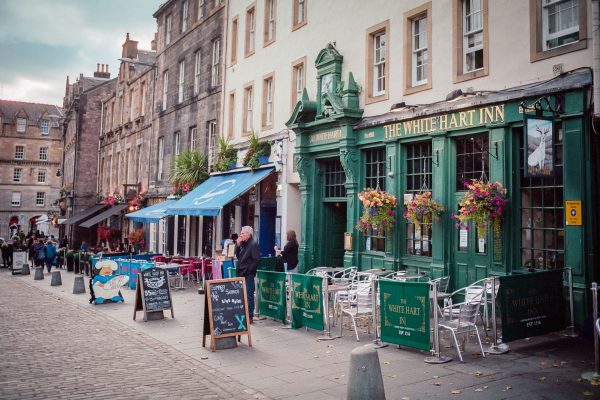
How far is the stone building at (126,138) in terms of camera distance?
96.5ft

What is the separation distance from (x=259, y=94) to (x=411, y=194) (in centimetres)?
864

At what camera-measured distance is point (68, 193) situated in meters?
41.5

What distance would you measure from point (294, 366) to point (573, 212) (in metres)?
5.40

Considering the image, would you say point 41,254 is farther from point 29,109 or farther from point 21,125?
point 29,109

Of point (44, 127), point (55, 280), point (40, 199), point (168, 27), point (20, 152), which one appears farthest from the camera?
point (44, 127)

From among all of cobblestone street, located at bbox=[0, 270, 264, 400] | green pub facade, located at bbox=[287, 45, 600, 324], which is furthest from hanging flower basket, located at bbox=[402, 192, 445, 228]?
cobblestone street, located at bbox=[0, 270, 264, 400]

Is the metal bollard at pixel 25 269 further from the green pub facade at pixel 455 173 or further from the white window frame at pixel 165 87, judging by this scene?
the green pub facade at pixel 455 173

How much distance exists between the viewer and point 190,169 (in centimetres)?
2141

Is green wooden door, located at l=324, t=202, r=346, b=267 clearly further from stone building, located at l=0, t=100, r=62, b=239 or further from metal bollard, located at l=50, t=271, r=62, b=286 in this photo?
stone building, located at l=0, t=100, r=62, b=239

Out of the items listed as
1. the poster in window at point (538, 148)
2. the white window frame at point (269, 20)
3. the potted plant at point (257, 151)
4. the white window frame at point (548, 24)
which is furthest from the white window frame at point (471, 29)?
the white window frame at point (269, 20)

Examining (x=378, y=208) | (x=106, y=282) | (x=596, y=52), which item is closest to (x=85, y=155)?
(x=106, y=282)

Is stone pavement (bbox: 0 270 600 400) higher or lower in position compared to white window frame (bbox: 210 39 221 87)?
lower

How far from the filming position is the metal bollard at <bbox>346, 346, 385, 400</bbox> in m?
5.04

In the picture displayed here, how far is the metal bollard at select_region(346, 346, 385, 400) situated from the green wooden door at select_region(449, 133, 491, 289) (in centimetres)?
588
